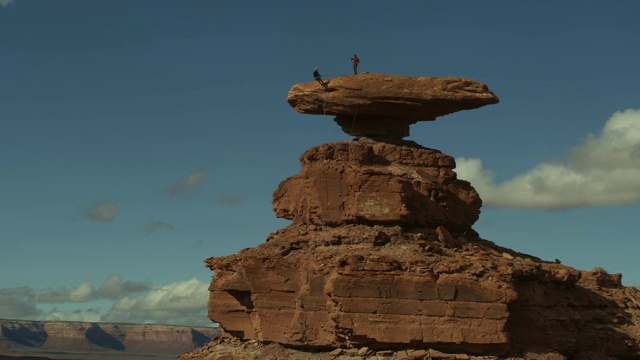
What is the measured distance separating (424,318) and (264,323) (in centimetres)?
711

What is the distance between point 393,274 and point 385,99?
9.70 metres

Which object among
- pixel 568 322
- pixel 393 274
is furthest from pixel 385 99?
pixel 568 322

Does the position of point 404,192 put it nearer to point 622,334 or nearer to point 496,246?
point 496,246

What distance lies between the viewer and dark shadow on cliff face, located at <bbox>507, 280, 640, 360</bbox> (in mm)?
41625

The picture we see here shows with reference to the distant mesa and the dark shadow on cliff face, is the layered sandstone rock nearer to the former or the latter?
the distant mesa

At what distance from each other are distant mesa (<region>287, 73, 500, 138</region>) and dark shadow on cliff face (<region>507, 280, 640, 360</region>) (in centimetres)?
898

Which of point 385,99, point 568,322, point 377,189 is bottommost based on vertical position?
point 568,322

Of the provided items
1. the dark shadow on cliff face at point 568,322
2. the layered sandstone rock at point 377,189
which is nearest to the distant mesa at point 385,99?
the layered sandstone rock at point 377,189

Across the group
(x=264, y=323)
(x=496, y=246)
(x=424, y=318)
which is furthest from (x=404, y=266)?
(x=496, y=246)

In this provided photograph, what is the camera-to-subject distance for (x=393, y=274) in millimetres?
38812

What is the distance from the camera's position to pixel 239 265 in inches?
1729

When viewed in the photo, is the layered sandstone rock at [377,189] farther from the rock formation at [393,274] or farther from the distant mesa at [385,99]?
the distant mesa at [385,99]

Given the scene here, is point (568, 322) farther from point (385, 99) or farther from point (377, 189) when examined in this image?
point (385, 99)

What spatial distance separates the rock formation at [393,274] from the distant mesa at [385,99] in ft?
0.19
